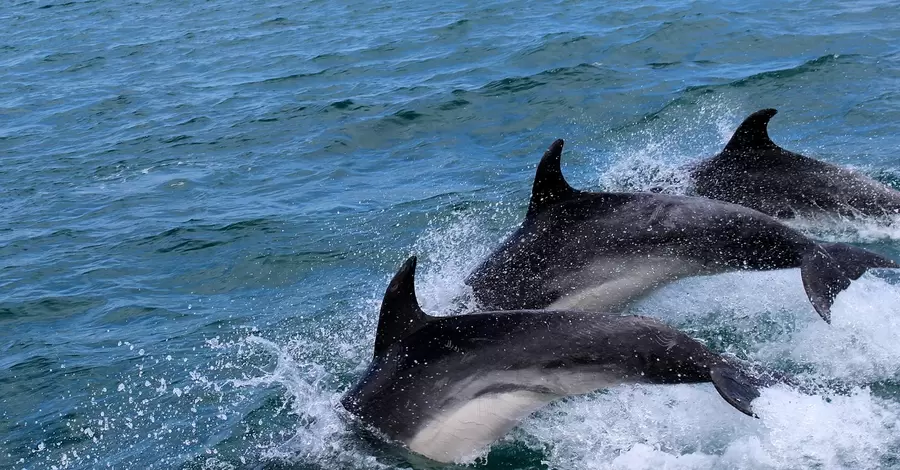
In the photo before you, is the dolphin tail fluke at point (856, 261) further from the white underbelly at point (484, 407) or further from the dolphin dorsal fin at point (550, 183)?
the white underbelly at point (484, 407)

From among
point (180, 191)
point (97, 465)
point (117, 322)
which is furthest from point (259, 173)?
point (97, 465)

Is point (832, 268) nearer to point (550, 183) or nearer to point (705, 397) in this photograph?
point (705, 397)

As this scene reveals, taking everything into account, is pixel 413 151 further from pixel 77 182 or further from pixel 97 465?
pixel 97 465

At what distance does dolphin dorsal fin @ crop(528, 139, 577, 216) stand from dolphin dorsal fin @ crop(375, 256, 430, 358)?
2266mm

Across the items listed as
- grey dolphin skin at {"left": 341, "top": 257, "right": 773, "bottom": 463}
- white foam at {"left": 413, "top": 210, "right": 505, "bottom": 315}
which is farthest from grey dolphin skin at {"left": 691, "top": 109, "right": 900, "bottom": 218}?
grey dolphin skin at {"left": 341, "top": 257, "right": 773, "bottom": 463}

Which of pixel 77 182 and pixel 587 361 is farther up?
pixel 587 361

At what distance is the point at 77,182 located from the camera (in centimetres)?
1747


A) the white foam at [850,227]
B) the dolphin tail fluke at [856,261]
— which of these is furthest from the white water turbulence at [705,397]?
the white foam at [850,227]

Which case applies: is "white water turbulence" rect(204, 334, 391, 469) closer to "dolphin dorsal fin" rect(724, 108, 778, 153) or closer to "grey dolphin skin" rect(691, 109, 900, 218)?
"grey dolphin skin" rect(691, 109, 900, 218)

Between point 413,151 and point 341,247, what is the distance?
407 cm

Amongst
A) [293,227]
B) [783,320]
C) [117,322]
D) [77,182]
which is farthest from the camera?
[77,182]

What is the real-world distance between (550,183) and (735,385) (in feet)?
10.5

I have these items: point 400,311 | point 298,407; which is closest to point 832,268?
point 400,311

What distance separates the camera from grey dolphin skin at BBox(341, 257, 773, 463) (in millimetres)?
7551
